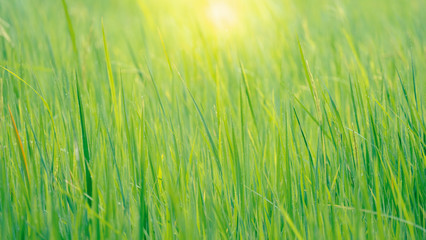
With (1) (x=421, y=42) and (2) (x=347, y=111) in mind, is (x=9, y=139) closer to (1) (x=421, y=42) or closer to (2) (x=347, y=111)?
(2) (x=347, y=111)

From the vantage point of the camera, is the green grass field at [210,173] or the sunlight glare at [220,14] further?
the sunlight glare at [220,14]

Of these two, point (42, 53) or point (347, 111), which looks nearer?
point (347, 111)

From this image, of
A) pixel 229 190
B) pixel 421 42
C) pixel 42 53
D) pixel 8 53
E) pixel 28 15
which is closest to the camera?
pixel 229 190

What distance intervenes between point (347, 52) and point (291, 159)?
1.21 m

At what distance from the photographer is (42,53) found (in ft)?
6.34

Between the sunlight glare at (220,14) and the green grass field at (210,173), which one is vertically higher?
the sunlight glare at (220,14)

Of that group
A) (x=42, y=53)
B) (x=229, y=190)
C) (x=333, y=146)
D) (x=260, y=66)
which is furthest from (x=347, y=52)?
(x=42, y=53)

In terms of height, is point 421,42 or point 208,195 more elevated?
point 421,42

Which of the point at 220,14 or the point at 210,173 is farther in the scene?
the point at 220,14

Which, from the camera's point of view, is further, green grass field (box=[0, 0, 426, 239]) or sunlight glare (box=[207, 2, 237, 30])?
sunlight glare (box=[207, 2, 237, 30])

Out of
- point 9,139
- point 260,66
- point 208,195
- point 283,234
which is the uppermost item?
point 260,66

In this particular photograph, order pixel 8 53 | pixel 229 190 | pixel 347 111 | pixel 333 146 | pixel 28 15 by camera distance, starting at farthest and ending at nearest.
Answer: pixel 28 15 → pixel 8 53 → pixel 347 111 → pixel 333 146 → pixel 229 190

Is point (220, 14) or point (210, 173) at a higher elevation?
point (220, 14)

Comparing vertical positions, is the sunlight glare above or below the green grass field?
above
